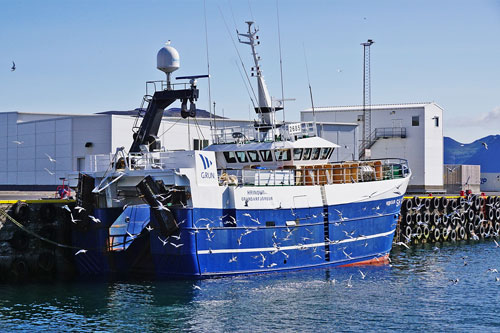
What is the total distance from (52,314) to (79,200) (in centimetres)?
609

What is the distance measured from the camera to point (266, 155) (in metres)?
31.5

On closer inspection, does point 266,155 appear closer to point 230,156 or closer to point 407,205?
point 230,156

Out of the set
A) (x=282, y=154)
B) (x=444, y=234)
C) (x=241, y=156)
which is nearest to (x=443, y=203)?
(x=444, y=234)

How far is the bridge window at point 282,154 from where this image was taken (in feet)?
103

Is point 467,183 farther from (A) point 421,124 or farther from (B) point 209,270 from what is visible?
(B) point 209,270

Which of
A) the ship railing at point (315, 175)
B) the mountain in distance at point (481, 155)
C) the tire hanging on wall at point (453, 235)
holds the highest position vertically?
the mountain in distance at point (481, 155)

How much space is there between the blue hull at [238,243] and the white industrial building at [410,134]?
103 ft

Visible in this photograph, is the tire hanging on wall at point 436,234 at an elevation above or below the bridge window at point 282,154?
below

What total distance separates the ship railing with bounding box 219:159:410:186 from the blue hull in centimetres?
125

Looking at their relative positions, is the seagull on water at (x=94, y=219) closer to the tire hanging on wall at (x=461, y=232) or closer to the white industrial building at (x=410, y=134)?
the tire hanging on wall at (x=461, y=232)

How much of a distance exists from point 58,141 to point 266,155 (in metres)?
18.5

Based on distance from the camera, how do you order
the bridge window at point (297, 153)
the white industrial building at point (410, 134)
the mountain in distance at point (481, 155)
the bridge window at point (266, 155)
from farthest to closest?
the mountain in distance at point (481, 155), the white industrial building at point (410, 134), the bridge window at point (297, 153), the bridge window at point (266, 155)

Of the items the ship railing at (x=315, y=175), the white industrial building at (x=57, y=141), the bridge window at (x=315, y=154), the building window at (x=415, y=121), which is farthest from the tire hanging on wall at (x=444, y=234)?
the building window at (x=415, y=121)

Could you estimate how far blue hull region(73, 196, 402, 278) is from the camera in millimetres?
25750
